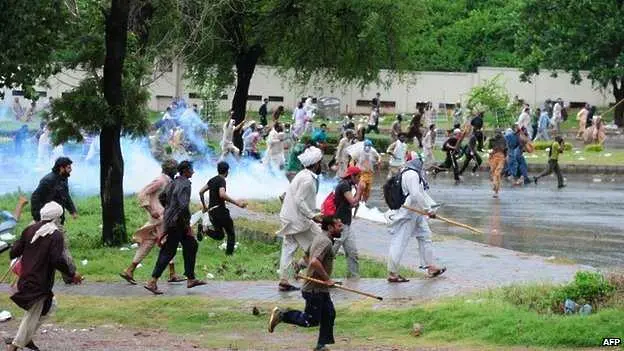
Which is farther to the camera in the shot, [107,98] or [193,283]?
[107,98]

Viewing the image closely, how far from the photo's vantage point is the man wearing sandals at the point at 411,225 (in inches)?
624

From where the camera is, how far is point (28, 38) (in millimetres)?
19812

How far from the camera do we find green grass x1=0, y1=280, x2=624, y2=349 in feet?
39.2

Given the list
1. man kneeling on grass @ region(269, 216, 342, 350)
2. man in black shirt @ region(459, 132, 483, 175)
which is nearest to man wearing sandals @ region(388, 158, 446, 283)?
man kneeling on grass @ region(269, 216, 342, 350)

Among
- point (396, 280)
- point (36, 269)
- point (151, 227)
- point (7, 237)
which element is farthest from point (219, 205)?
point (36, 269)

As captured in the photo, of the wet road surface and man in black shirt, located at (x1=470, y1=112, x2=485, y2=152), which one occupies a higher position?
man in black shirt, located at (x1=470, y1=112, x2=485, y2=152)

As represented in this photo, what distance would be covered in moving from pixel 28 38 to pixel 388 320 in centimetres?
901

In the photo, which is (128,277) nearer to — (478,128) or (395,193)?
(395,193)

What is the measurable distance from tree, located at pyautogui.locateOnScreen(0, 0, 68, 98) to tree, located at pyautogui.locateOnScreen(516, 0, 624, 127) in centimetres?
3453

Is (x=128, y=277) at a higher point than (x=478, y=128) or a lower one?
lower

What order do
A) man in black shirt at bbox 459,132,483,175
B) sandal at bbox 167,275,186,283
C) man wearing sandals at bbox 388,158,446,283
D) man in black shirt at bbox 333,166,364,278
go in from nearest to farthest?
man in black shirt at bbox 333,166,364,278 → man wearing sandals at bbox 388,158,446,283 → sandal at bbox 167,275,186,283 → man in black shirt at bbox 459,132,483,175

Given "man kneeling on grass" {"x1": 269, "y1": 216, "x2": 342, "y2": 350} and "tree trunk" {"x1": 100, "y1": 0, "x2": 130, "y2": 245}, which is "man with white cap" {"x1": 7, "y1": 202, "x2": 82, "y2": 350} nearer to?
"man kneeling on grass" {"x1": 269, "y1": 216, "x2": 342, "y2": 350}

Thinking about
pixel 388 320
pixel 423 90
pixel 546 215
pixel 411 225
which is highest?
pixel 423 90

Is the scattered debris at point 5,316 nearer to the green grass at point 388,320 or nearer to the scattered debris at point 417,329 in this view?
the green grass at point 388,320
